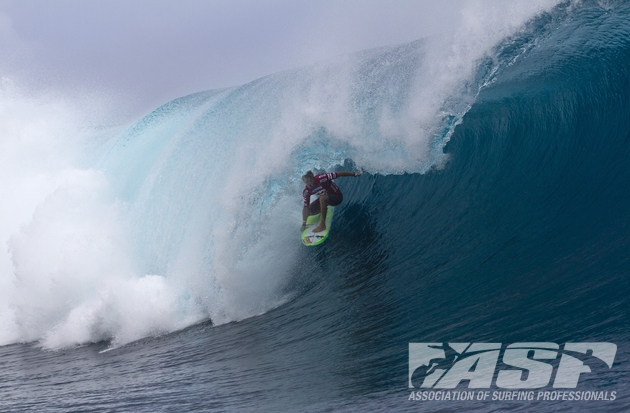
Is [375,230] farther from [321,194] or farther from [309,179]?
[309,179]

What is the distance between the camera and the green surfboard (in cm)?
936

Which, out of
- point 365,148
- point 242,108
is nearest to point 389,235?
point 365,148

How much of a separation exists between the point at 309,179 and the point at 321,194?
47 centimetres

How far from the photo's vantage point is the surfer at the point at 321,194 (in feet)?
30.4

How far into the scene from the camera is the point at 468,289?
6.10 metres

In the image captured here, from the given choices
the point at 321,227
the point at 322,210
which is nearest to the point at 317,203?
the point at 322,210

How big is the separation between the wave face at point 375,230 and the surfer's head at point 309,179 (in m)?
0.74

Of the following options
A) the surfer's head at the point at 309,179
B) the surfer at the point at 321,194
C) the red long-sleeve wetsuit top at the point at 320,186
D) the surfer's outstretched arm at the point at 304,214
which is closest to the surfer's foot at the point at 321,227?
the surfer at the point at 321,194

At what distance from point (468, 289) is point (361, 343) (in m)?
1.36

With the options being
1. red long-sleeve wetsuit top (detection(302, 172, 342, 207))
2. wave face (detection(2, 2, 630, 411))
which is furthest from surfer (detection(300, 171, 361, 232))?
wave face (detection(2, 2, 630, 411))

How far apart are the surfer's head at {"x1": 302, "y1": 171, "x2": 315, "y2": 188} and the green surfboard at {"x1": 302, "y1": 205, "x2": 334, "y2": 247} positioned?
0.86 meters

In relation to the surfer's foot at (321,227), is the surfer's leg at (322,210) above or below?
above

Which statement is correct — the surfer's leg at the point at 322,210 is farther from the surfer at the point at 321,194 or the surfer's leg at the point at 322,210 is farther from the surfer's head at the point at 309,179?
the surfer's head at the point at 309,179

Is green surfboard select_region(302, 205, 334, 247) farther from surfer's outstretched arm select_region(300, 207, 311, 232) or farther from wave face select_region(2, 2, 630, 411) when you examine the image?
wave face select_region(2, 2, 630, 411)
